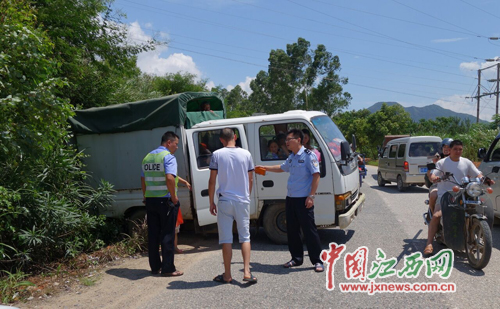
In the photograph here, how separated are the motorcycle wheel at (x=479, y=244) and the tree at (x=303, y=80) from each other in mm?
42924

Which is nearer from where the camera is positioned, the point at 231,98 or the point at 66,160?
the point at 66,160

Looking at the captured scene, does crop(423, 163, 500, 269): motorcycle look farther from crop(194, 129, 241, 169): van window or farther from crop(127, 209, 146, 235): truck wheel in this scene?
crop(127, 209, 146, 235): truck wheel

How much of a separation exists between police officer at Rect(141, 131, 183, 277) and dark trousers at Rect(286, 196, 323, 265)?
1586 millimetres

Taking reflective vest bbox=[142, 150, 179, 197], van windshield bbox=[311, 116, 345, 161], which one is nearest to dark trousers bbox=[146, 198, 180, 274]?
reflective vest bbox=[142, 150, 179, 197]

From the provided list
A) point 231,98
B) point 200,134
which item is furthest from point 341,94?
point 200,134

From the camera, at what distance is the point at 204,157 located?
7223 mm

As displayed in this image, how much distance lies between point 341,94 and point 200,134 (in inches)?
1740

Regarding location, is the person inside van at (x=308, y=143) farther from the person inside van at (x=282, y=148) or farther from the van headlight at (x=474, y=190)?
the van headlight at (x=474, y=190)

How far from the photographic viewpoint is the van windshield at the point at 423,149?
47.6ft

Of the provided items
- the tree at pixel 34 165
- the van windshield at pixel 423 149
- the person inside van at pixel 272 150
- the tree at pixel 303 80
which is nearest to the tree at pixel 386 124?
the tree at pixel 303 80

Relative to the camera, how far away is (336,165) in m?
6.73

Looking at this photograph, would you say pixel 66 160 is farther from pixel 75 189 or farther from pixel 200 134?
pixel 200 134

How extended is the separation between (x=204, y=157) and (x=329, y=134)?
2175 mm

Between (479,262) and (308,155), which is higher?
(308,155)
